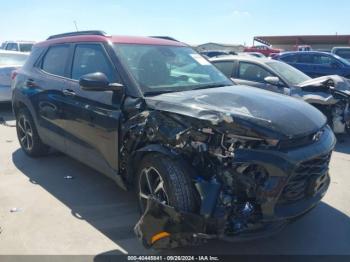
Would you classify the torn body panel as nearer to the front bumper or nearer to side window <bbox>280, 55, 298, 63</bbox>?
the front bumper

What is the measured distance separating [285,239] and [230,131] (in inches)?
53.5

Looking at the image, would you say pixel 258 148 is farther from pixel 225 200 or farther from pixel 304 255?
pixel 304 255

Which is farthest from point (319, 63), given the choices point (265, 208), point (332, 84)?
point (265, 208)

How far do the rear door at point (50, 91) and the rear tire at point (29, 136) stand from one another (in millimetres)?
300

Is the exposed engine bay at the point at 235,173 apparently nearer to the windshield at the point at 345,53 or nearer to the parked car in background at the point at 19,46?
the windshield at the point at 345,53

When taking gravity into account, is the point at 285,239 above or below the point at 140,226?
below

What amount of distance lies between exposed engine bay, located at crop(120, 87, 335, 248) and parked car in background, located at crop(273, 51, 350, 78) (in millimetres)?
10261

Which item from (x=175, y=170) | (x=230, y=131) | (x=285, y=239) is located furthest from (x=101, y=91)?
(x=285, y=239)

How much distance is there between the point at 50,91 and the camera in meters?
4.85

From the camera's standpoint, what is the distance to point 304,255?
3254 millimetres

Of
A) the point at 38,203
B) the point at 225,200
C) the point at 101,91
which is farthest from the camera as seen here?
the point at 38,203

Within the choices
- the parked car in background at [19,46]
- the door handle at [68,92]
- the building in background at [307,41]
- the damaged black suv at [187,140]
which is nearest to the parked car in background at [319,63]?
the damaged black suv at [187,140]

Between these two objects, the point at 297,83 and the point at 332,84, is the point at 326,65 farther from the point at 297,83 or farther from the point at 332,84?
the point at 332,84

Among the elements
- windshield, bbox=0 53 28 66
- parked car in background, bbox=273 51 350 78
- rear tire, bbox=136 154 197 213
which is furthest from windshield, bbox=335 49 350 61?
rear tire, bbox=136 154 197 213
